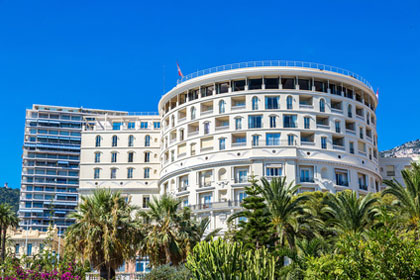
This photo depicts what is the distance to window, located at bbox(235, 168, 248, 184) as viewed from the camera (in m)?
75.5

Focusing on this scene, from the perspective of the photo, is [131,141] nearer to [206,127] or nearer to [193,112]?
[193,112]

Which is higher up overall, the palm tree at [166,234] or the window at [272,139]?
the window at [272,139]

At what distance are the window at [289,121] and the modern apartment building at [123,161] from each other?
74.7ft

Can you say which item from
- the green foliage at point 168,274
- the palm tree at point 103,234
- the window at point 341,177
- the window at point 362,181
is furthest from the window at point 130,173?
the green foliage at point 168,274

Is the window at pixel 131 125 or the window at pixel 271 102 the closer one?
the window at pixel 271 102

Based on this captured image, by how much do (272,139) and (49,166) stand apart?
89278mm

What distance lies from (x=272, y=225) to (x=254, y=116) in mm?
29961

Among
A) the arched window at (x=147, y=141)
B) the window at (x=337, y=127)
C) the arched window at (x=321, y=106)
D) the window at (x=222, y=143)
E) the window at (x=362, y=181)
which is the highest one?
the arched window at (x=321, y=106)

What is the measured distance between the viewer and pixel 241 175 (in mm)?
75938

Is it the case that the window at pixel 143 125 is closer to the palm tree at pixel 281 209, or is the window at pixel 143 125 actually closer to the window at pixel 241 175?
the window at pixel 241 175

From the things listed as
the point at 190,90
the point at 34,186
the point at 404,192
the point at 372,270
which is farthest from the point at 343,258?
the point at 34,186

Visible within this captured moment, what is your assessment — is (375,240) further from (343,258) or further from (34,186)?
(34,186)

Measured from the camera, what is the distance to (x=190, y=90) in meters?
83.5

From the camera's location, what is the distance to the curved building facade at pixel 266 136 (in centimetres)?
7531
